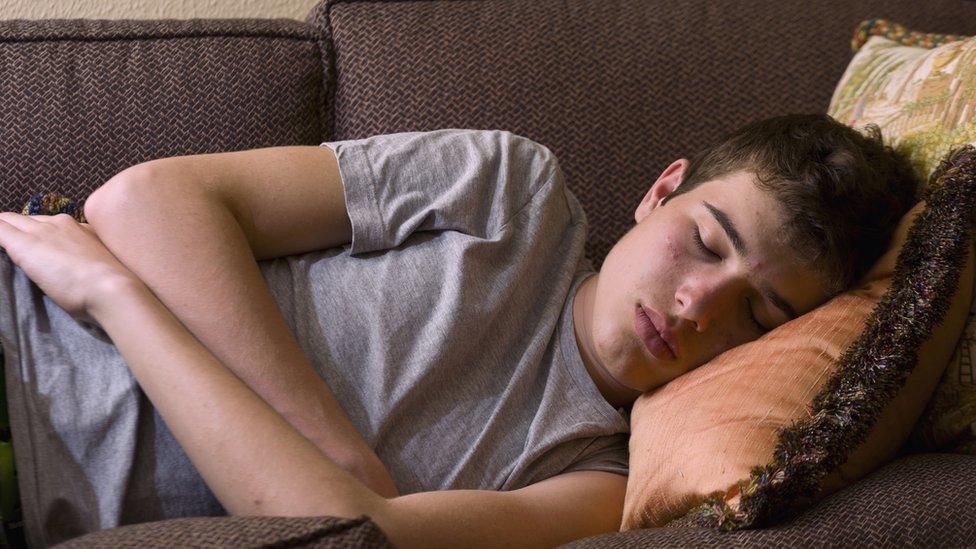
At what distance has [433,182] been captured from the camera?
43.5 inches

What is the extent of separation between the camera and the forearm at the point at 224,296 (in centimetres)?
91

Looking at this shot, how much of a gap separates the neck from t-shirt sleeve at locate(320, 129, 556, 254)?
0.14 meters

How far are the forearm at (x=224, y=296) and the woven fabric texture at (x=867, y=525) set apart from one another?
0.90 ft

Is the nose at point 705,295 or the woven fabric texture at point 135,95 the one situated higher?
the woven fabric texture at point 135,95

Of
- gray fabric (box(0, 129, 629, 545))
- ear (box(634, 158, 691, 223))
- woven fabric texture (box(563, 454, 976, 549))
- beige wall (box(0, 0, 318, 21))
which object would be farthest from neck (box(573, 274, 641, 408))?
beige wall (box(0, 0, 318, 21))

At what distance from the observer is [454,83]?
1.35m

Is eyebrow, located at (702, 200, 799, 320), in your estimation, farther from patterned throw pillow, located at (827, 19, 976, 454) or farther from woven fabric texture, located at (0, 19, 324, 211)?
woven fabric texture, located at (0, 19, 324, 211)

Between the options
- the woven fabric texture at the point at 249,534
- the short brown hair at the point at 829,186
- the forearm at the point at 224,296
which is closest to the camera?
the woven fabric texture at the point at 249,534

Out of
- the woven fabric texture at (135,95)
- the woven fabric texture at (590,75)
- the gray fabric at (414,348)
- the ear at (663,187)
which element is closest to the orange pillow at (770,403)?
the gray fabric at (414,348)

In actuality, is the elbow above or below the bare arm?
above

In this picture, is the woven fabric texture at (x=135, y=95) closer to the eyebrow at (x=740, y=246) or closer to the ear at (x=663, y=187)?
the ear at (x=663, y=187)

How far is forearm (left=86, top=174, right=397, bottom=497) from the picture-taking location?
35.8 inches

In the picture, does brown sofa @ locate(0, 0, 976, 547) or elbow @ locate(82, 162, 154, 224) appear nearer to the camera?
elbow @ locate(82, 162, 154, 224)

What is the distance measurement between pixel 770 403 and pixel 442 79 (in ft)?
2.31
